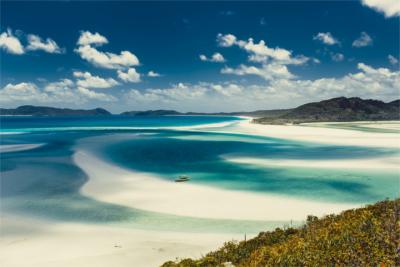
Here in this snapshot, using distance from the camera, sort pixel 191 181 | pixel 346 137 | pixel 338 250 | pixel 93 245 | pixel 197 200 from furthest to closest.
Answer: pixel 346 137 → pixel 191 181 → pixel 197 200 → pixel 93 245 → pixel 338 250

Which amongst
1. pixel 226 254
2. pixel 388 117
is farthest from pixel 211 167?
pixel 388 117

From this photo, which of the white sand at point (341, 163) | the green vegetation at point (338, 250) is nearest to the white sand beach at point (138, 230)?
the green vegetation at point (338, 250)

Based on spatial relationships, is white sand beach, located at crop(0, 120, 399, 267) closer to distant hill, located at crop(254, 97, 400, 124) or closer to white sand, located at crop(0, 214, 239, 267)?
white sand, located at crop(0, 214, 239, 267)

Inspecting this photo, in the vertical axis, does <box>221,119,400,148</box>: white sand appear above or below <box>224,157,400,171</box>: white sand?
above

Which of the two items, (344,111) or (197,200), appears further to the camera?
(344,111)

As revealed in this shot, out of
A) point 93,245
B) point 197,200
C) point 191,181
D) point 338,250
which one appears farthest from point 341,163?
point 338,250

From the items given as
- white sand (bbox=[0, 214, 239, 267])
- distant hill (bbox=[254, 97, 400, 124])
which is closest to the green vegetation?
white sand (bbox=[0, 214, 239, 267])

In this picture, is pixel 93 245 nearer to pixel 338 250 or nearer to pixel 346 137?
pixel 338 250

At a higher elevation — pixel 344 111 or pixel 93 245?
pixel 344 111
